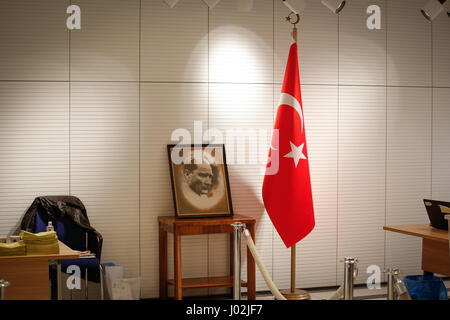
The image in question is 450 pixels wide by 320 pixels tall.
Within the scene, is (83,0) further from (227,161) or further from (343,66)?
(343,66)

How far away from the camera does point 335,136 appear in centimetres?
603

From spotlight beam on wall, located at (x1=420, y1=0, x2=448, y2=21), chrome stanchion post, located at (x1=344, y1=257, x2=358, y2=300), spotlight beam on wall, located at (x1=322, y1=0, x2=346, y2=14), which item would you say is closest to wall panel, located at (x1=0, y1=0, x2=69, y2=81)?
spotlight beam on wall, located at (x1=322, y1=0, x2=346, y2=14)

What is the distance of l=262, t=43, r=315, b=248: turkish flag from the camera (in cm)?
523

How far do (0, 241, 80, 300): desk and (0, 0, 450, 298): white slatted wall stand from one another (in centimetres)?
155

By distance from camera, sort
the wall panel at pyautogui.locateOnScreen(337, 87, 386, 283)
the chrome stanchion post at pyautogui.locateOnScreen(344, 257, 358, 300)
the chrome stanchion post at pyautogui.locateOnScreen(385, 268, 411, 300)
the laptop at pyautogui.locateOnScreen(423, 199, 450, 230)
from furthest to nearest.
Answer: the wall panel at pyautogui.locateOnScreen(337, 87, 386, 283), the laptop at pyautogui.locateOnScreen(423, 199, 450, 230), the chrome stanchion post at pyautogui.locateOnScreen(344, 257, 358, 300), the chrome stanchion post at pyautogui.locateOnScreen(385, 268, 411, 300)

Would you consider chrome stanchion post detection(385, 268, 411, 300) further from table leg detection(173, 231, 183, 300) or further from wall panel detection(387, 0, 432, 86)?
wall panel detection(387, 0, 432, 86)

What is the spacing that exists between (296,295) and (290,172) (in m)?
1.23

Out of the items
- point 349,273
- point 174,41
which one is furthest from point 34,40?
point 349,273

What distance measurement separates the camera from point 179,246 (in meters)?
5.04

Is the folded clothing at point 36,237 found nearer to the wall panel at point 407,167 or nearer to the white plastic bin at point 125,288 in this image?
the white plastic bin at point 125,288

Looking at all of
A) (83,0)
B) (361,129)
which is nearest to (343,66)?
(361,129)

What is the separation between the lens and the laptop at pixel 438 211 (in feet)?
15.1
